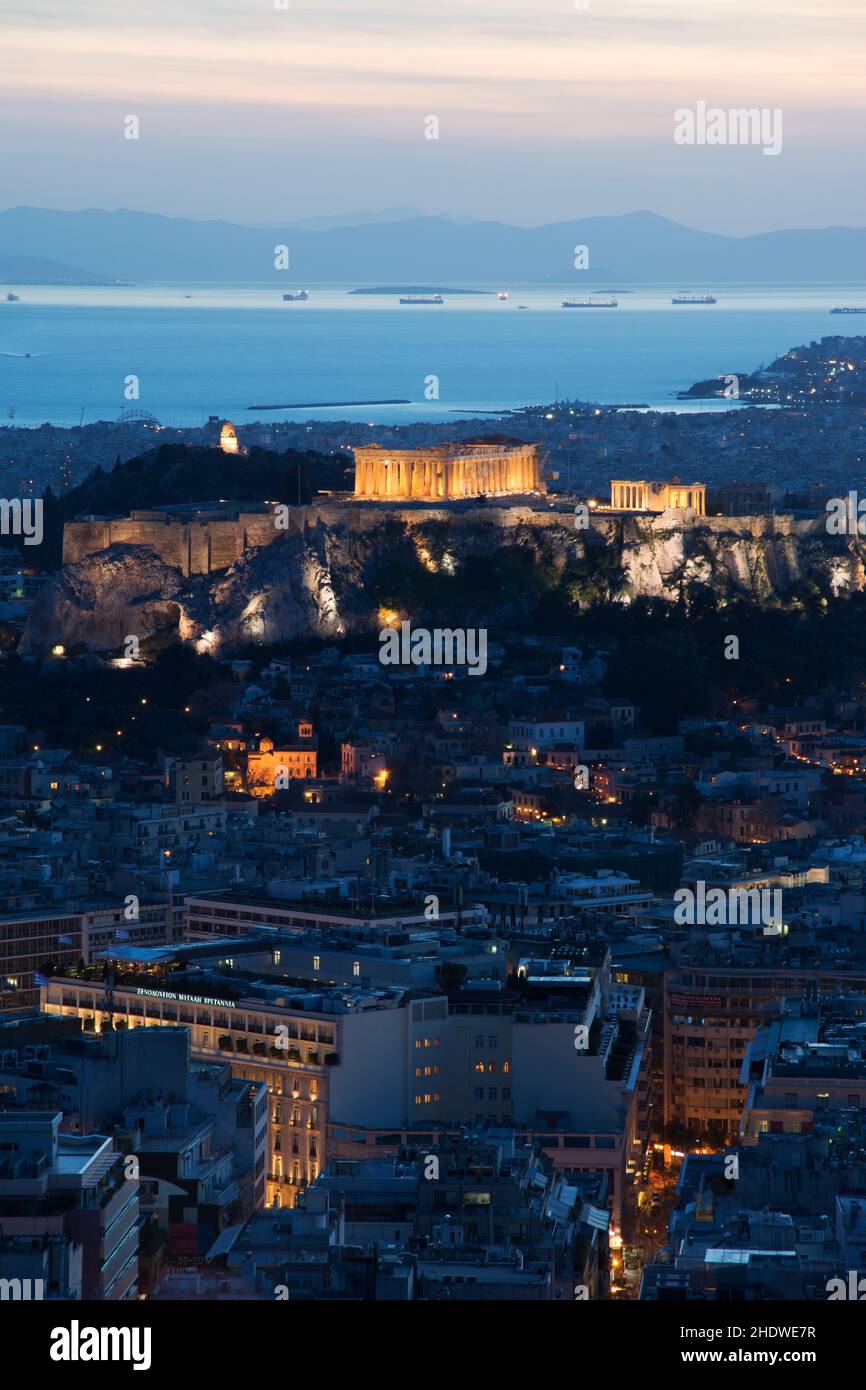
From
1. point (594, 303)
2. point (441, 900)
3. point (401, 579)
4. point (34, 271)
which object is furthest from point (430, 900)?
point (594, 303)

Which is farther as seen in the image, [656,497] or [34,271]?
[34,271]

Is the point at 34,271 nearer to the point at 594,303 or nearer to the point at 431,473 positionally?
the point at 594,303

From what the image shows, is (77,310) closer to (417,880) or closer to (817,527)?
(817,527)

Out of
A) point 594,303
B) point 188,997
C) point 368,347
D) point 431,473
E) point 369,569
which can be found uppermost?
point 594,303

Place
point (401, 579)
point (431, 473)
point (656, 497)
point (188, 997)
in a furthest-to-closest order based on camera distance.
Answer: point (656, 497) < point (431, 473) < point (401, 579) < point (188, 997)

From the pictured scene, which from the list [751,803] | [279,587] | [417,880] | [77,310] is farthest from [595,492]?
[77,310]

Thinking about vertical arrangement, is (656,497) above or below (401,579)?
above
